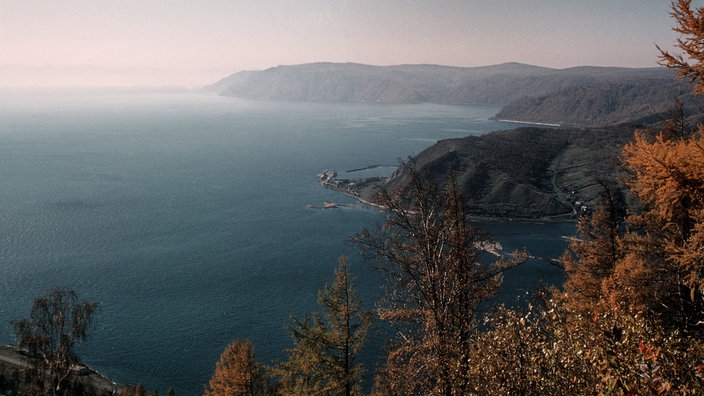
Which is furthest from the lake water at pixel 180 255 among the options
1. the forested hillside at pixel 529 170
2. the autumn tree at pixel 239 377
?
the forested hillside at pixel 529 170

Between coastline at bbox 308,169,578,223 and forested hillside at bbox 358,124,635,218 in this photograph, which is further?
forested hillside at bbox 358,124,635,218

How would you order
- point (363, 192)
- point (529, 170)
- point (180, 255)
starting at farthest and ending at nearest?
point (529, 170) → point (363, 192) → point (180, 255)

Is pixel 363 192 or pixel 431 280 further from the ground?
pixel 431 280

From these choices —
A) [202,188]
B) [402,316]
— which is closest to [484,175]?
[202,188]

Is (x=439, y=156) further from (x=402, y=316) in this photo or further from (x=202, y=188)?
(x=402, y=316)

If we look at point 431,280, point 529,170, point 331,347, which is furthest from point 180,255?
point 529,170

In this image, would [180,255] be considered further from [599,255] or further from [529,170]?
[529,170]

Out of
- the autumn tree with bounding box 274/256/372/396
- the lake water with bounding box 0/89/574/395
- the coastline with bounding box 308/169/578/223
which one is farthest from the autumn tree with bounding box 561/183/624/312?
the coastline with bounding box 308/169/578/223

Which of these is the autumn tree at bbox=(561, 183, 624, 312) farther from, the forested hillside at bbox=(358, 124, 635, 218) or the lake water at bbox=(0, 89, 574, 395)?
the forested hillside at bbox=(358, 124, 635, 218)
